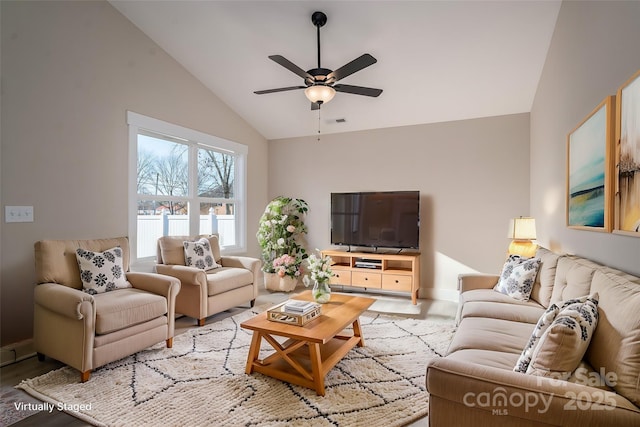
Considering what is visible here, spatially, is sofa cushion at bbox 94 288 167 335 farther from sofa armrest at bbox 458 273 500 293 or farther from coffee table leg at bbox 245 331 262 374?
sofa armrest at bbox 458 273 500 293

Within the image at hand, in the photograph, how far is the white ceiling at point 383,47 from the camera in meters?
3.07

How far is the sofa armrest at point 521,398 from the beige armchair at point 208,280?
8.59 ft

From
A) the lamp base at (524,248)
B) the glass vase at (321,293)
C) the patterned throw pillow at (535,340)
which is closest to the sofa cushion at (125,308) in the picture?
the glass vase at (321,293)

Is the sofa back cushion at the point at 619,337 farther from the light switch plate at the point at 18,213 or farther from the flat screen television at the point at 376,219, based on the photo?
the light switch plate at the point at 18,213

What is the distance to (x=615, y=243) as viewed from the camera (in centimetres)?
188

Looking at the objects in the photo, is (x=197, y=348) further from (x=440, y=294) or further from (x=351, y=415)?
(x=440, y=294)

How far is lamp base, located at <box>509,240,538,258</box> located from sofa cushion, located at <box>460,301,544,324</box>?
1.11 m

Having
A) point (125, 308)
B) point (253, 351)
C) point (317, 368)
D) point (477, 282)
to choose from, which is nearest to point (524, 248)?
point (477, 282)

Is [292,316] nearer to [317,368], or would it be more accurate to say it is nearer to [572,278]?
[317,368]

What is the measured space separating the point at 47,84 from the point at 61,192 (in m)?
0.95

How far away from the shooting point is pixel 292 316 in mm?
2363

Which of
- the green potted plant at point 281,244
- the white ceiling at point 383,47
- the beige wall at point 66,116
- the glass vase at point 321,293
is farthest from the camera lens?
the green potted plant at point 281,244

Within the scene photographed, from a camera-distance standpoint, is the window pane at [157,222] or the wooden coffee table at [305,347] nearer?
the wooden coffee table at [305,347]

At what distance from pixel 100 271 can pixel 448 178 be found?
13.6 feet
